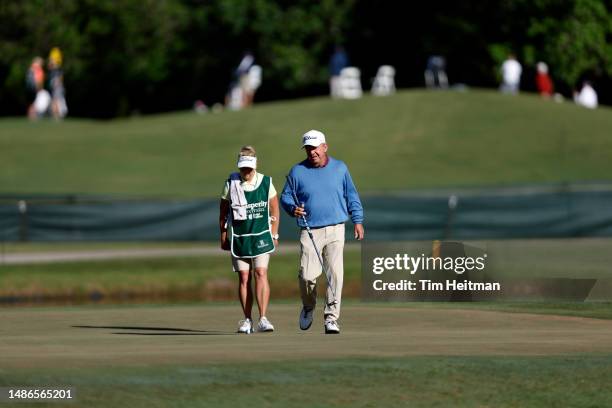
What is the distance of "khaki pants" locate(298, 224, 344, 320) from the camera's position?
53.1 ft

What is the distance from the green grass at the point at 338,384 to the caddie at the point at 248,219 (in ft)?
10.4

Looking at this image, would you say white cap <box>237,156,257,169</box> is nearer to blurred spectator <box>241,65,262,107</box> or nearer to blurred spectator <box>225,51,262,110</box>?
blurred spectator <box>225,51,262,110</box>

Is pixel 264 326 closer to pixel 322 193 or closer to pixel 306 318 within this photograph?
pixel 306 318

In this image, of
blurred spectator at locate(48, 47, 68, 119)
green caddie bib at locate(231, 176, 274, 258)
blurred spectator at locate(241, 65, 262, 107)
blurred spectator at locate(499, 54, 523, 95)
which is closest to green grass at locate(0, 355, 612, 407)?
green caddie bib at locate(231, 176, 274, 258)

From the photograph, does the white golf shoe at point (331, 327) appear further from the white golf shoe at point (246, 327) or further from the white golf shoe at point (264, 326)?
the white golf shoe at point (246, 327)

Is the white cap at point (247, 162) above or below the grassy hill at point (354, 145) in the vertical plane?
below

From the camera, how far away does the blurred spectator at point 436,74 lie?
62.8 metres

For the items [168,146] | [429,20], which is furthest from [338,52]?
[429,20]

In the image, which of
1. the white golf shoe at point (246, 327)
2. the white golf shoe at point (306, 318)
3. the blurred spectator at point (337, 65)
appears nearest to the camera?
the white golf shoe at point (246, 327)

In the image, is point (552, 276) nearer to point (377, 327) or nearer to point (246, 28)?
point (377, 327)

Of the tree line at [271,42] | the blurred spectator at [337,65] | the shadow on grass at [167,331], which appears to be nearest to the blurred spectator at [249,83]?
the blurred spectator at [337,65]

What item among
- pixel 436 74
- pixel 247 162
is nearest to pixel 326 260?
pixel 247 162

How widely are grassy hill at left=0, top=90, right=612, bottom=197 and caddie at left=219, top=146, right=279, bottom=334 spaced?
1242 inches

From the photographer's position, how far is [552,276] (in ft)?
74.8
